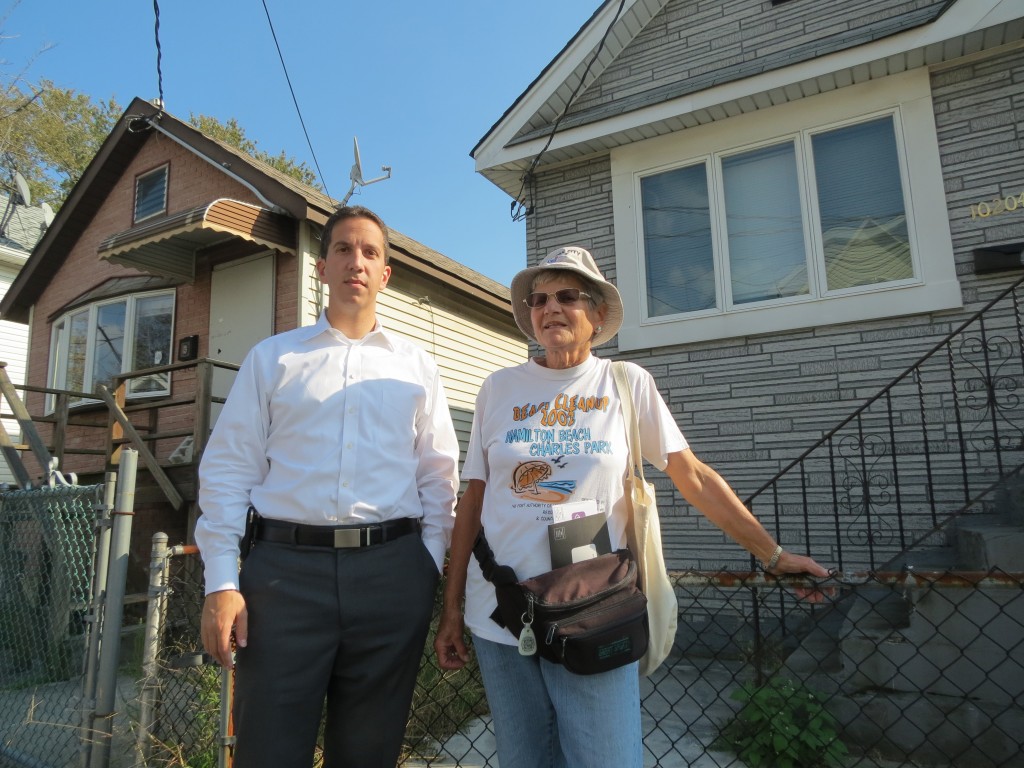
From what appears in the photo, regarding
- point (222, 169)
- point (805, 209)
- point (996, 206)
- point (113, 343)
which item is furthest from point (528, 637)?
point (113, 343)

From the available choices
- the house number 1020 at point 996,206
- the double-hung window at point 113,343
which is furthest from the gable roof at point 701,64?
the double-hung window at point 113,343

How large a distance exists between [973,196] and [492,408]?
4885mm

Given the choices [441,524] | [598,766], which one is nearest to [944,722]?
[598,766]

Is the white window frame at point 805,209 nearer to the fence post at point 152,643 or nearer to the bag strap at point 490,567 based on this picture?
the fence post at point 152,643

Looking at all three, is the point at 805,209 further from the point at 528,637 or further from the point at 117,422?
the point at 117,422

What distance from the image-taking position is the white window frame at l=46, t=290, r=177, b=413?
31.1ft

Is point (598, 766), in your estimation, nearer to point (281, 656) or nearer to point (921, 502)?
point (281, 656)

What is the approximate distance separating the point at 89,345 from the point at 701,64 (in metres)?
9.17

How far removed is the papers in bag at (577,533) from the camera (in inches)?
67.2

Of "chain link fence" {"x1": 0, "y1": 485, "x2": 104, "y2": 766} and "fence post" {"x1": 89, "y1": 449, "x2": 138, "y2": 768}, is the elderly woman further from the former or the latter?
"chain link fence" {"x1": 0, "y1": 485, "x2": 104, "y2": 766}

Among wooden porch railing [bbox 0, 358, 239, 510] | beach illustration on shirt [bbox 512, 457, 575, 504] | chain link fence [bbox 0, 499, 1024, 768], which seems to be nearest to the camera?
beach illustration on shirt [bbox 512, 457, 575, 504]

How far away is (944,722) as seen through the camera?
3.25 metres

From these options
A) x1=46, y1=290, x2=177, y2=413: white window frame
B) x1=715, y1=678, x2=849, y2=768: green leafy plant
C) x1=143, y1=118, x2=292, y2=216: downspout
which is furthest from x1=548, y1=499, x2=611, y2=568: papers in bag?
x1=46, y1=290, x2=177, y2=413: white window frame

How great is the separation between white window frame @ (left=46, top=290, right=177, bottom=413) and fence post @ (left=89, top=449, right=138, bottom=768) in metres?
6.77
